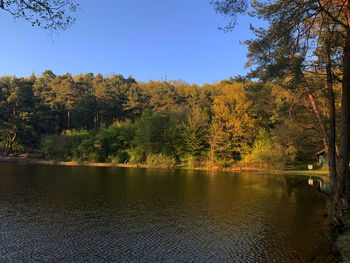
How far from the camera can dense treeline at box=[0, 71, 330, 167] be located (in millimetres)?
38344

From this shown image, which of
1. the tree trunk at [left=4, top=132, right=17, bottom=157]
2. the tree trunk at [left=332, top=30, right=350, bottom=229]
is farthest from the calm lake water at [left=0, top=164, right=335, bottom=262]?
the tree trunk at [left=4, top=132, right=17, bottom=157]

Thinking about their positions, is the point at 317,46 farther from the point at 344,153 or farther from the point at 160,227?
the point at 160,227

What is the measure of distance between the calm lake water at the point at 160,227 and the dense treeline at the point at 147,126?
18298mm

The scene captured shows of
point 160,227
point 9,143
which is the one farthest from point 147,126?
point 160,227

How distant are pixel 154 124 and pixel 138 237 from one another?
119 feet

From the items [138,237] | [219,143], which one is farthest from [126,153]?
[138,237]

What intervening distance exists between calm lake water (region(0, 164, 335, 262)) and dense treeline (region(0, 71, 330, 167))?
720 inches

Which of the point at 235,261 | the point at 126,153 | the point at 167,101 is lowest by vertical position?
the point at 235,261

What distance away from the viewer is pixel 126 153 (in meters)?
46.8

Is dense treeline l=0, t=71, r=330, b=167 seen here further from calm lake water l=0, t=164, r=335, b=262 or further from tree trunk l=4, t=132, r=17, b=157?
calm lake water l=0, t=164, r=335, b=262

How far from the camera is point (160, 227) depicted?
988 cm

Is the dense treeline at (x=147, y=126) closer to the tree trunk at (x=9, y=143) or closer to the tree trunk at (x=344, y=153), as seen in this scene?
the tree trunk at (x=9, y=143)

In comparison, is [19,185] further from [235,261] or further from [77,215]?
[235,261]

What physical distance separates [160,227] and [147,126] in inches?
1357
